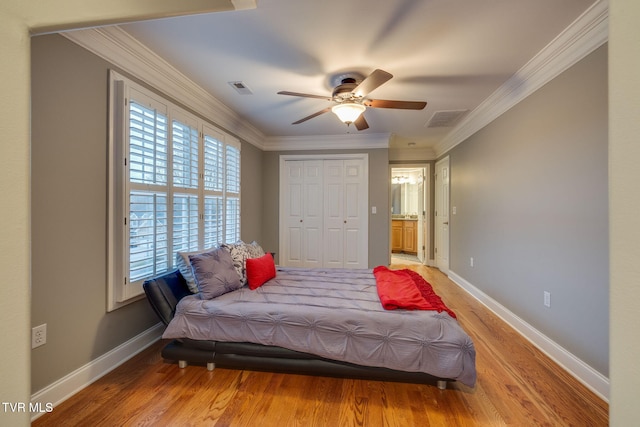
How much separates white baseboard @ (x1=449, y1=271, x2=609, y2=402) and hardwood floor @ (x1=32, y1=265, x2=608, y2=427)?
0.19 ft

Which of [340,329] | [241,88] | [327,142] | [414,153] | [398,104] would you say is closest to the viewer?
[340,329]

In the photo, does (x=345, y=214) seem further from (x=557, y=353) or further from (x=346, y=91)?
(x=557, y=353)

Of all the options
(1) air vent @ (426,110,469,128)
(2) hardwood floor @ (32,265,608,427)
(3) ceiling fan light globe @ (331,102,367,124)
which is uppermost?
(1) air vent @ (426,110,469,128)

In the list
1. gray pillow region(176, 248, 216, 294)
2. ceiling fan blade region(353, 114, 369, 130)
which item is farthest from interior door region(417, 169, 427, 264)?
gray pillow region(176, 248, 216, 294)

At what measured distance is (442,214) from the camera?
5172 millimetres

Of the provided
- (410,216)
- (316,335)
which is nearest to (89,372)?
(316,335)

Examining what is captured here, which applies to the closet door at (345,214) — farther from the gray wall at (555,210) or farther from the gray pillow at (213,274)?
the gray pillow at (213,274)

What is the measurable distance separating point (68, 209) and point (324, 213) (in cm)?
354

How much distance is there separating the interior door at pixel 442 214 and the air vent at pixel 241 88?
3630mm

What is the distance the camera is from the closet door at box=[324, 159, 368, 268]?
4707 mm

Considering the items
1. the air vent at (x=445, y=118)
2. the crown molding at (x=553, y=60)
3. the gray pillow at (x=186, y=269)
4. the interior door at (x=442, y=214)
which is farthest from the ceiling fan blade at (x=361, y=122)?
the interior door at (x=442, y=214)

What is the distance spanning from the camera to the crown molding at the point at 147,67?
71.6 inches

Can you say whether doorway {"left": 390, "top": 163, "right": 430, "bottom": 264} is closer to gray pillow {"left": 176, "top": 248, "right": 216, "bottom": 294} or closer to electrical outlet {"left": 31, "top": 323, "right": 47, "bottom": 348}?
gray pillow {"left": 176, "top": 248, "right": 216, "bottom": 294}

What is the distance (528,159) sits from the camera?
8.20 feet
